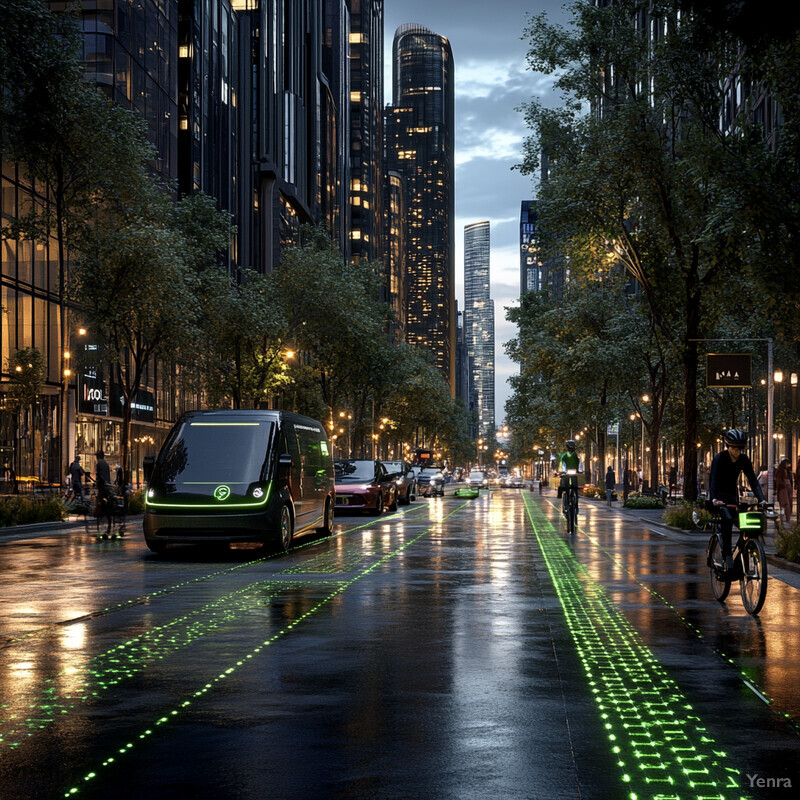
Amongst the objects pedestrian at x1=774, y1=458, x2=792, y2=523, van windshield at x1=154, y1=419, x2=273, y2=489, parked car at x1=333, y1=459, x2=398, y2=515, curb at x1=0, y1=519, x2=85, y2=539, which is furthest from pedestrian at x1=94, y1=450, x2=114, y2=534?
pedestrian at x1=774, y1=458, x2=792, y2=523

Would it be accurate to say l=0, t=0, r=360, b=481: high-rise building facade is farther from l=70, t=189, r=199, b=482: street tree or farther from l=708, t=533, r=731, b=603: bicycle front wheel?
l=708, t=533, r=731, b=603: bicycle front wheel

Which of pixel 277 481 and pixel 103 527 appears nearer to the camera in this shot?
pixel 277 481

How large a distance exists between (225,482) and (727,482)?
913 cm

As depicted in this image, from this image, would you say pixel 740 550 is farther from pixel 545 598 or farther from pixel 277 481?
pixel 277 481

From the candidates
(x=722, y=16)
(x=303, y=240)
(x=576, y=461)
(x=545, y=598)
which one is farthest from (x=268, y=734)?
(x=303, y=240)

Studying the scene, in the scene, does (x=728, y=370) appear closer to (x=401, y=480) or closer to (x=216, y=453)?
(x=216, y=453)

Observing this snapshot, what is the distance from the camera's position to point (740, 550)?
1211cm

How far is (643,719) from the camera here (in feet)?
22.2

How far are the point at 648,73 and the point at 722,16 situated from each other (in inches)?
1035

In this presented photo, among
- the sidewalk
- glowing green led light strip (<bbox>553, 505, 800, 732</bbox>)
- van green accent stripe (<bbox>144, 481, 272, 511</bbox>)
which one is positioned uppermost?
van green accent stripe (<bbox>144, 481, 272, 511</bbox>)

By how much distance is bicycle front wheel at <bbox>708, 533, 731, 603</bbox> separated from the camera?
12.6 metres

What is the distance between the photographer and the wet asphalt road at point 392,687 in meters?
5.45

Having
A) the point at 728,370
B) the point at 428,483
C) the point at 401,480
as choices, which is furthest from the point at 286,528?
the point at 428,483

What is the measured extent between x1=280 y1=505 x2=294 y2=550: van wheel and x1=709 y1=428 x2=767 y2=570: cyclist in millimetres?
9025
